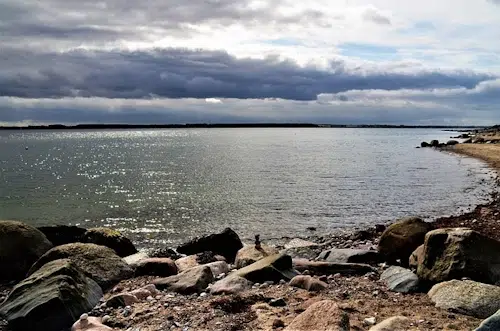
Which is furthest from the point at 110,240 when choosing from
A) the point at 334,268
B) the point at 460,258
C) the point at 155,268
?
the point at 460,258

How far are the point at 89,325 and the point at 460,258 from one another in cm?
860

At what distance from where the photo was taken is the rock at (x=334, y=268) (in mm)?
13164

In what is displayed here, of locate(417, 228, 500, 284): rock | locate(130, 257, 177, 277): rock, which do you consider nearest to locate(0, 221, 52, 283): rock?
locate(130, 257, 177, 277): rock

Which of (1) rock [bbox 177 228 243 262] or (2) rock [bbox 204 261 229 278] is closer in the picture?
(2) rock [bbox 204 261 229 278]

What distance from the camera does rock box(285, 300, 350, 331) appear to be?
25.0 feet

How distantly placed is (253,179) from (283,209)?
17.4 meters

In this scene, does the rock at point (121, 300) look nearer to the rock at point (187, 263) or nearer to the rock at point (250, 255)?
the rock at point (250, 255)

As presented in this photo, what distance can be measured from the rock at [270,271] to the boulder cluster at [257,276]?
26 millimetres

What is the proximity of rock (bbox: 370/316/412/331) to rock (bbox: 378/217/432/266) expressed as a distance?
6.49 m

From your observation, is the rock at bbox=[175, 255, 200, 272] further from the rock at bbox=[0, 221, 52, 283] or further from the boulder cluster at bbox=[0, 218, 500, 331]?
the rock at bbox=[0, 221, 52, 283]

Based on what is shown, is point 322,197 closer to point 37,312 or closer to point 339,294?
point 339,294

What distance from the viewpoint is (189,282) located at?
11.5m

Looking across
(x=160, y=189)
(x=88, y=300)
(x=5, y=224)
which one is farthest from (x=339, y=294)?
(x=160, y=189)

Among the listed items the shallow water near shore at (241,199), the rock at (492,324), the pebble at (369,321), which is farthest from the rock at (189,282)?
the shallow water near shore at (241,199)
